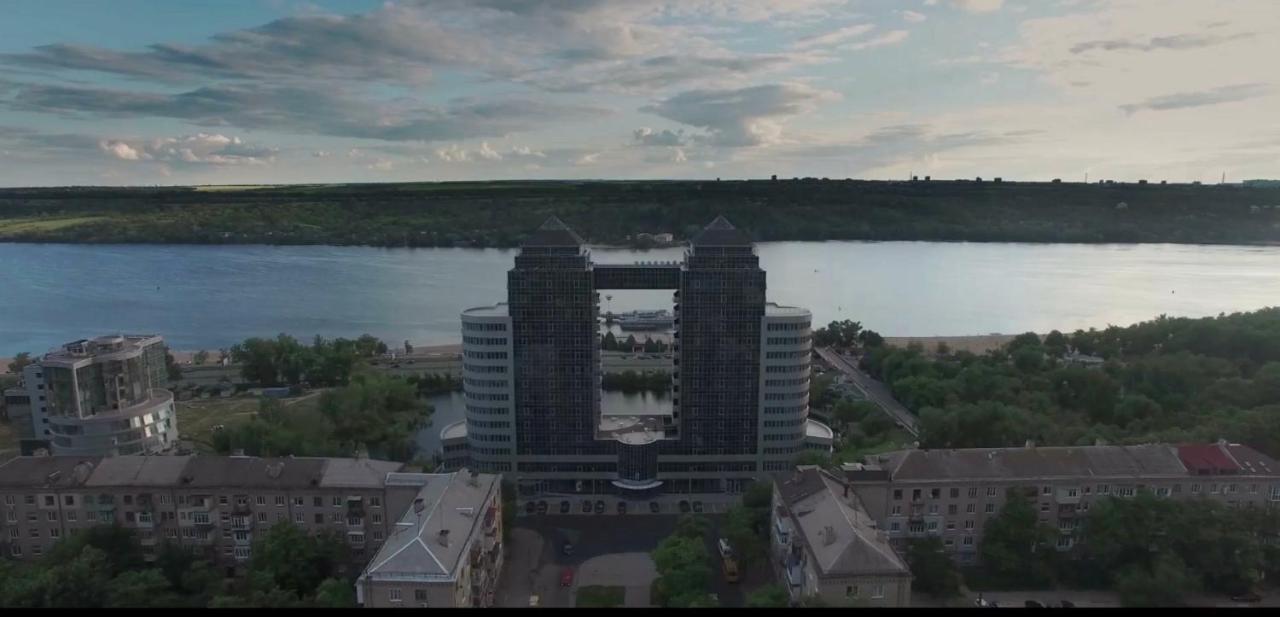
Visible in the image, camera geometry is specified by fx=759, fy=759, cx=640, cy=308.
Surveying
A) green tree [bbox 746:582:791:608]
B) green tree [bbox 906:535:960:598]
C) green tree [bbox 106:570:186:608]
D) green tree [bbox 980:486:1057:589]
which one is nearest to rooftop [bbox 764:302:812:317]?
green tree [bbox 980:486:1057:589]

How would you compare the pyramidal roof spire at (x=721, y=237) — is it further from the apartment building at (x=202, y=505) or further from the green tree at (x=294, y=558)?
the green tree at (x=294, y=558)

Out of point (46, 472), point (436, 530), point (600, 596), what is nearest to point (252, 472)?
point (46, 472)

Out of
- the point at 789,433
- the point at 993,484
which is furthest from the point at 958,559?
the point at 789,433

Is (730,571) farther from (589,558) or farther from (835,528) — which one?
(835,528)

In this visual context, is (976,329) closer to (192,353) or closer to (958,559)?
(958,559)

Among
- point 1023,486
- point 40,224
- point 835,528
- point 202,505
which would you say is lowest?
point 202,505
